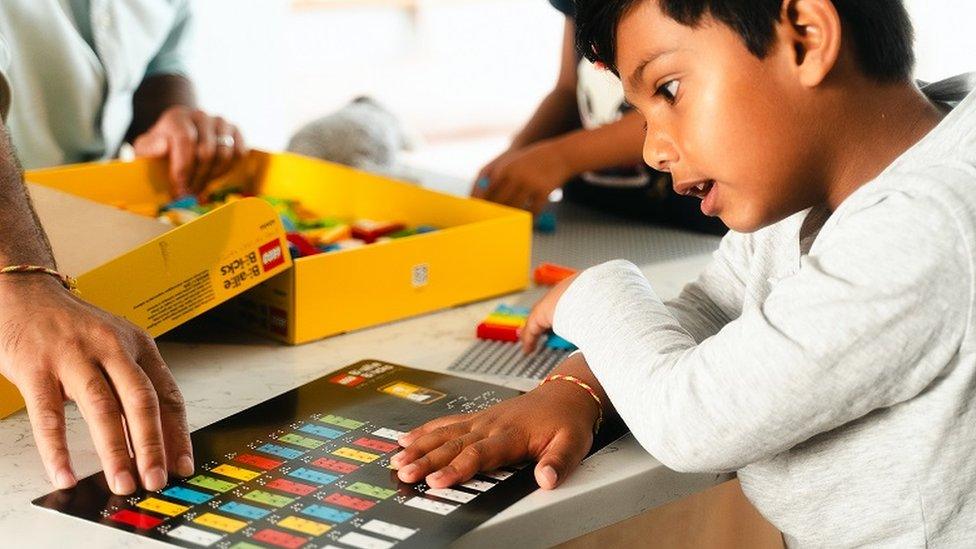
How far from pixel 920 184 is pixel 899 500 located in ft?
0.72

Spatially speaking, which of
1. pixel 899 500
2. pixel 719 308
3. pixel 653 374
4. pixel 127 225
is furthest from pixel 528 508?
pixel 127 225

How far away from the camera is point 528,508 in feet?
2.63

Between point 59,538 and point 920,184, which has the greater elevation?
point 920,184

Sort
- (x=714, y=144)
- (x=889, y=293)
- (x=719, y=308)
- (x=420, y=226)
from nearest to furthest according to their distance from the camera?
1. (x=889, y=293)
2. (x=714, y=144)
3. (x=719, y=308)
4. (x=420, y=226)

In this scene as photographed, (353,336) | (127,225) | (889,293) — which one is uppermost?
(889,293)

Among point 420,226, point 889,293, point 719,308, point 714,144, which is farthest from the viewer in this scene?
point 420,226

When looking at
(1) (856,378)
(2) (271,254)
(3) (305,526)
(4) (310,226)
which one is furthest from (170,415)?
(4) (310,226)

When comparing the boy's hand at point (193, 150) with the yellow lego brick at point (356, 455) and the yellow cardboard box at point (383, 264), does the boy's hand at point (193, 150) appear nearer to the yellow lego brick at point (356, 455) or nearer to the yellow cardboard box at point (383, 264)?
the yellow cardboard box at point (383, 264)

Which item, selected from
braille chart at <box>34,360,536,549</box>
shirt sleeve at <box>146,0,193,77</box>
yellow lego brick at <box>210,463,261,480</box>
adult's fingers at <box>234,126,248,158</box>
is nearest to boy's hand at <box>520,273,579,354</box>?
braille chart at <box>34,360,536,549</box>

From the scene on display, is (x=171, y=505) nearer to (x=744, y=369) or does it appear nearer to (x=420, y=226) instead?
(x=744, y=369)

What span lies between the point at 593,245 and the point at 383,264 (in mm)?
438

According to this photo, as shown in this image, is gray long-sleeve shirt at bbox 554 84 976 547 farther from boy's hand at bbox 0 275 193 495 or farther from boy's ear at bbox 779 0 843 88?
boy's hand at bbox 0 275 193 495

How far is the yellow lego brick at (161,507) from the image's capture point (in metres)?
0.77

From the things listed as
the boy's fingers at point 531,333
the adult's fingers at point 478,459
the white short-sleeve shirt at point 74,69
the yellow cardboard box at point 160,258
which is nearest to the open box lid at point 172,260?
the yellow cardboard box at point 160,258
